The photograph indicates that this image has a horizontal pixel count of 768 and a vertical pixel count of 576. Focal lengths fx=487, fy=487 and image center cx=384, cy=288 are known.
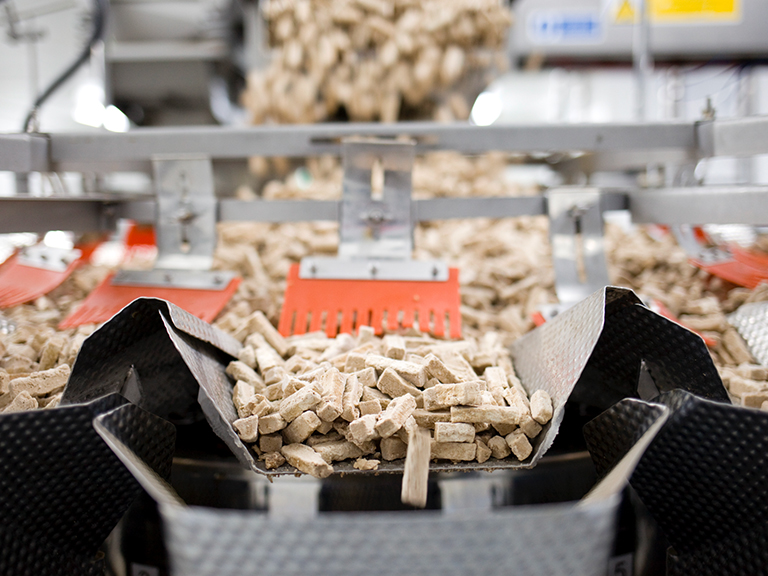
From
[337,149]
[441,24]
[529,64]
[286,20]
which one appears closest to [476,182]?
[441,24]

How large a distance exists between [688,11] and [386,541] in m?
3.95

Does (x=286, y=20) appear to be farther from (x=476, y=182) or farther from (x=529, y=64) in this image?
(x=529, y=64)

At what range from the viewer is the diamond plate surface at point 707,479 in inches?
20.1

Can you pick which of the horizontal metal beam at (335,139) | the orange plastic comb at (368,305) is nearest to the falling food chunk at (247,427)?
the orange plastic comb at (368,305)

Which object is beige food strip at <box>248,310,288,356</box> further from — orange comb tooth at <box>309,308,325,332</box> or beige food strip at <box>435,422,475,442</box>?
beige food strip at <box>435,422,475,442</box>

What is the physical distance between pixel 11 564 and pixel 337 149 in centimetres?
88

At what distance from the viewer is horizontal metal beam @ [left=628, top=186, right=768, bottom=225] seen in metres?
0.88

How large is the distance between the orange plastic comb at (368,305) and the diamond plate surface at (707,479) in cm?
39

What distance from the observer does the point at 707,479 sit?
21.1 inches

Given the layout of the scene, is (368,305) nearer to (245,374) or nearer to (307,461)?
(245,374)

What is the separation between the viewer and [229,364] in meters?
0.73

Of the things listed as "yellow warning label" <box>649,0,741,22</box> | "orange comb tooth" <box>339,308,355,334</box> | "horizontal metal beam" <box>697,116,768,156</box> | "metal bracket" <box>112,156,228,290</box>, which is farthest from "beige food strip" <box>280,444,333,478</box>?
"yellow warning label" <box>649,0,741,22</box>

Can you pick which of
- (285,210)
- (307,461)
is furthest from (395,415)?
(285,210)

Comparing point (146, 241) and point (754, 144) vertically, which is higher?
point (754, 144)
